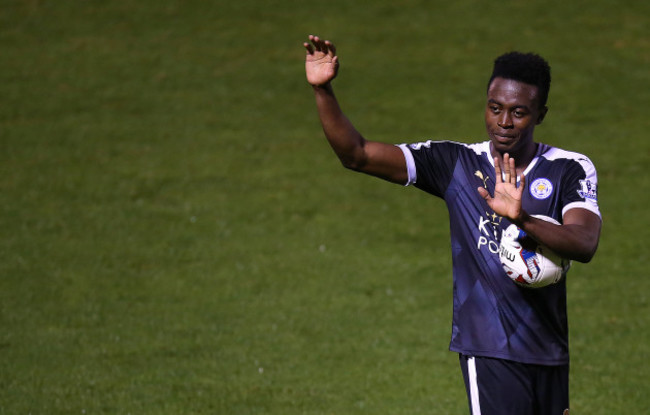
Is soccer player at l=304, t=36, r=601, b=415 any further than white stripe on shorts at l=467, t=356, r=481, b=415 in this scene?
No

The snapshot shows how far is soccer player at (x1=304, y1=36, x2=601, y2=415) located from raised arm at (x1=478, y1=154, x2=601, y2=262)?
0.62 feet

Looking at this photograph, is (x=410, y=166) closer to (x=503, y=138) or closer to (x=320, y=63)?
(x=503, y=138)

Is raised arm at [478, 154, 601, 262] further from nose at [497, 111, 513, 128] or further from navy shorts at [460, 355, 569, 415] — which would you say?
navy shorts at [460, 355, 569, 415]

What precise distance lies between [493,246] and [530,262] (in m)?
0.26

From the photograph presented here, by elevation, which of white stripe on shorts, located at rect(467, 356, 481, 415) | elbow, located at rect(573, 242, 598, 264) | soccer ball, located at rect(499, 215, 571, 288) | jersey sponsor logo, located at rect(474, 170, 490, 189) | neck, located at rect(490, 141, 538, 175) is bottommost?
white stripe on shorts, located at rect(467, 356, 481, 415)

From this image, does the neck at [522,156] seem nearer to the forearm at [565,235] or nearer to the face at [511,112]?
the face at [511,112]

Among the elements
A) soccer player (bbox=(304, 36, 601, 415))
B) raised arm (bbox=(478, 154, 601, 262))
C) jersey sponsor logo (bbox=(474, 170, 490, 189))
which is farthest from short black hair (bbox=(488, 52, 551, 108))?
raised arm (bbox=(478, 154, 601, 262))

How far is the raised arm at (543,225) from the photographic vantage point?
3705 mm

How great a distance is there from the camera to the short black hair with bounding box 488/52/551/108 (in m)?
4.23

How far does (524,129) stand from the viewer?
4227 millimetres

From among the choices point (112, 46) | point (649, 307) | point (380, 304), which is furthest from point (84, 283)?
point (112, 46)

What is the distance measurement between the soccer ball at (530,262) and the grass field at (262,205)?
3.69 meters

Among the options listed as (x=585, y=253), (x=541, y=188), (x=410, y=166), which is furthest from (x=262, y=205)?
(x=585, y=253)

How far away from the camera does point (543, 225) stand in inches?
147
